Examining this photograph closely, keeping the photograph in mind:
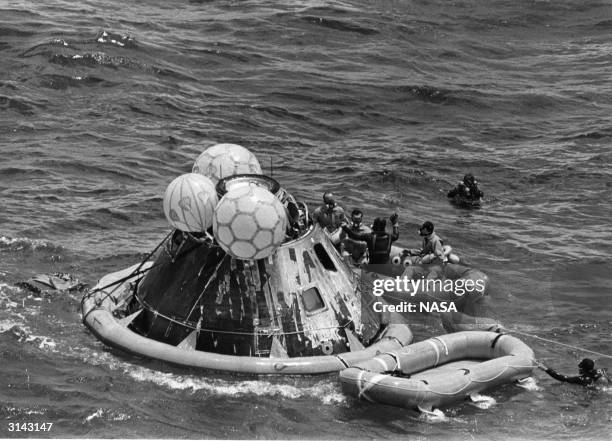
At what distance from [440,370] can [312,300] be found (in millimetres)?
2613

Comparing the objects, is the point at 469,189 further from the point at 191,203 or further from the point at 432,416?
the point at 191,203

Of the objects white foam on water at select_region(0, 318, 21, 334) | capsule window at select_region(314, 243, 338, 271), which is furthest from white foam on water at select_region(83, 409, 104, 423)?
capsule window at select_region(314, 243, 338, 271)

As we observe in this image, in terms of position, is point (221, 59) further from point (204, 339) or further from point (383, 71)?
point (204, 339)

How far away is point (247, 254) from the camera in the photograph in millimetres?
17672

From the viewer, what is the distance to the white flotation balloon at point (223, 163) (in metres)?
19.7

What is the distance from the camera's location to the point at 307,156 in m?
31.6

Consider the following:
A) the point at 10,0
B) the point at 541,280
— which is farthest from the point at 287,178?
the point at 10,0

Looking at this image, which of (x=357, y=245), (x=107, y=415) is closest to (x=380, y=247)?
(x=357, y=245)

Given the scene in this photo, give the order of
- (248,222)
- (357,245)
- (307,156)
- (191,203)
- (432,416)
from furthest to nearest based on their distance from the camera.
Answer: (307,156)
(357,245)
(191,203)
(432,416)
(248,222)

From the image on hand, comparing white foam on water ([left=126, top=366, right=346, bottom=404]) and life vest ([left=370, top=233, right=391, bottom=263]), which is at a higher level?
life vest ([left=370, top=233, right=391, bottom=263])

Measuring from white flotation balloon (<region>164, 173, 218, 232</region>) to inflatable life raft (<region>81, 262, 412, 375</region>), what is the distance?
1.82 m

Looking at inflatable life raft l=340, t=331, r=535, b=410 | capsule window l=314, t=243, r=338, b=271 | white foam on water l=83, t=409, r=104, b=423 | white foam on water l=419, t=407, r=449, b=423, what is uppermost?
capsule window l=314, t=243, r=338, b=271

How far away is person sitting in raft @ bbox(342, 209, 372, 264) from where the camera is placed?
22.4 m

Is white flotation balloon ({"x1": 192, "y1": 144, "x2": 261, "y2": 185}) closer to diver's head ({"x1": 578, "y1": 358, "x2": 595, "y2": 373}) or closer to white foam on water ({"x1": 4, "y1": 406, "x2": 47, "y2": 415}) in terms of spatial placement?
white foam on water ({"x1": 4, "y1": 406, "x2": 47, "y2": 415})
